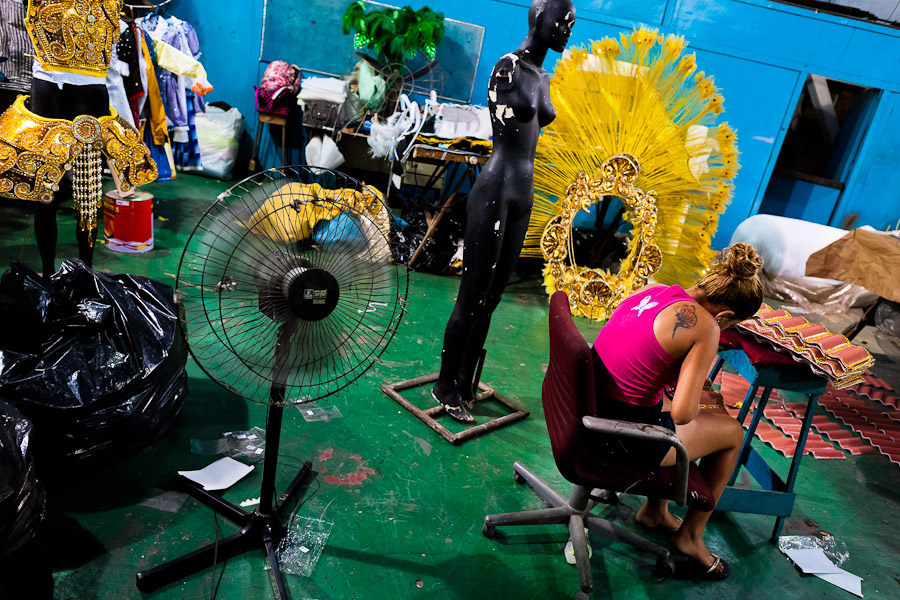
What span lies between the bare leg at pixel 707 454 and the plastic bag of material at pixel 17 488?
76.1 inches

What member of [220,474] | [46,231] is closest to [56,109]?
[46,231]

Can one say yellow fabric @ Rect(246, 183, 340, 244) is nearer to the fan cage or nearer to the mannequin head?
the fan cage

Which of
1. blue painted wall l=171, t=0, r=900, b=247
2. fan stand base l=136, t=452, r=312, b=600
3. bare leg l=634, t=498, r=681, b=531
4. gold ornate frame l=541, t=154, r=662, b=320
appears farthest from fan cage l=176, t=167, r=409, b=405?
blue painted wall l=171, t=0, r=900, b=247

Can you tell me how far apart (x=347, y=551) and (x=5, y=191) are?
7.28 ft

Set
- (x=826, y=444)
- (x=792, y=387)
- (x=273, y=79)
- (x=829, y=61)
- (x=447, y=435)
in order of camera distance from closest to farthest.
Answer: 1. (x=792, y=387)
2. (x=447, y=435)
3. (x=826, y=444)
4. (x=273, y=79)
5. (x=829, y=61)

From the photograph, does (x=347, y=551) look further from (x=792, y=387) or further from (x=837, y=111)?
(x=837, y=111)

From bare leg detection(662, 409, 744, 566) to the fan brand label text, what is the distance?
1301 mm

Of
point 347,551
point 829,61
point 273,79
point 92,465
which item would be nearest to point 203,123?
point 273,79

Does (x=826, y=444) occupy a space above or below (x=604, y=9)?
below

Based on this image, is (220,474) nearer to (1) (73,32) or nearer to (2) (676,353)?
(2) (676,353)

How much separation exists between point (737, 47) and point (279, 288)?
610 centimetres

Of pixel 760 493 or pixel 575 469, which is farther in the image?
pixel 760 493

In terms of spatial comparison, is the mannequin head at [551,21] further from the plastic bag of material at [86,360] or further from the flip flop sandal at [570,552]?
the flip flop sandal at [570,552]

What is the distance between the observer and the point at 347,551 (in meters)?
1.92
